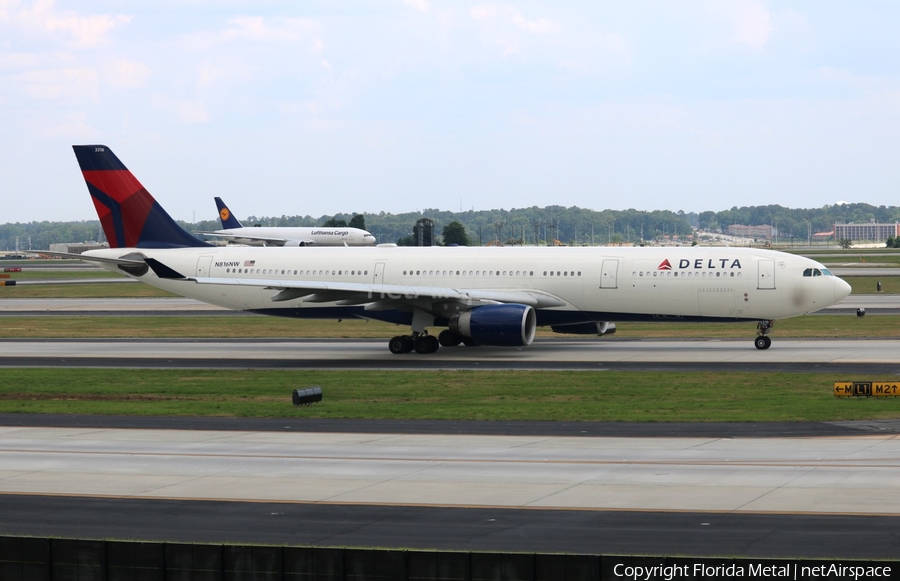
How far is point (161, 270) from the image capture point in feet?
165

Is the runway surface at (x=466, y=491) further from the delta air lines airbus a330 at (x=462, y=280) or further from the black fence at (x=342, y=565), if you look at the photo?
the delta air lines airbus a330 at (x=462, y=280)

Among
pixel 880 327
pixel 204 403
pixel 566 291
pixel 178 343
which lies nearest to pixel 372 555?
pixel 204 403

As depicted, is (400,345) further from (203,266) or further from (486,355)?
(203,266)

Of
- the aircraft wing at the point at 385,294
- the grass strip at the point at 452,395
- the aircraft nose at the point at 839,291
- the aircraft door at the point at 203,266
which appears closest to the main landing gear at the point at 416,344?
the aircraft wing at the point at 385,294

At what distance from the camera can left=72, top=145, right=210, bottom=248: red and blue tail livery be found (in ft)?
178

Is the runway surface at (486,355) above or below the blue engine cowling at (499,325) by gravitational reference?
below

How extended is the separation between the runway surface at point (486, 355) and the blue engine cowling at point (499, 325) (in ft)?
2.86

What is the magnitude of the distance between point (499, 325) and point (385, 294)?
523cm

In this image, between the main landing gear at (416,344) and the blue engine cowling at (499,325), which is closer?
the blue engine cowling at (499,325)

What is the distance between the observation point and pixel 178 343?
5512cm

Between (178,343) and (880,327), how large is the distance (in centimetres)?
3468

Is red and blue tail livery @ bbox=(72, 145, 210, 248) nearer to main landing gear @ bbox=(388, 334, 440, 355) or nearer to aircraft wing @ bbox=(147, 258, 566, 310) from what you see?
aircraft wing @ bbox=(147, 258, 566, 310)

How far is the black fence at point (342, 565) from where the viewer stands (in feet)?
43.2

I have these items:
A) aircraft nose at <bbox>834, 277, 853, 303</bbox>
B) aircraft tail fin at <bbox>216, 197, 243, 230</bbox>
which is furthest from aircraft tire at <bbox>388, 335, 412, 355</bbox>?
aircraft tail fin at <bbox>216, 197, 243, 230</bbox>
